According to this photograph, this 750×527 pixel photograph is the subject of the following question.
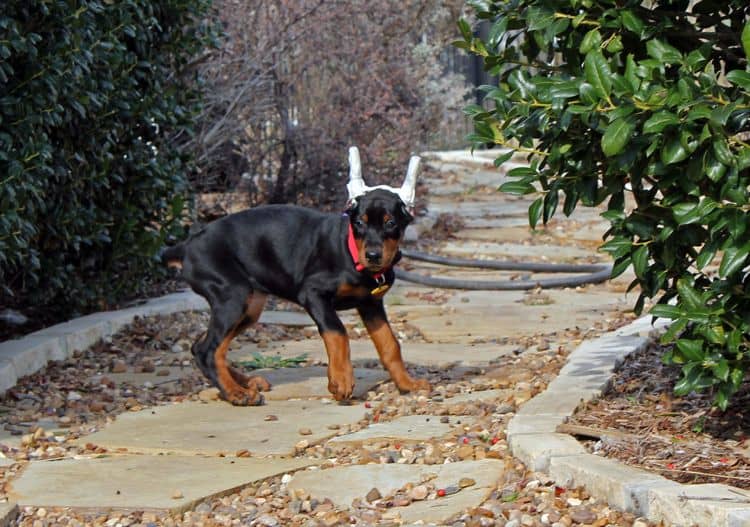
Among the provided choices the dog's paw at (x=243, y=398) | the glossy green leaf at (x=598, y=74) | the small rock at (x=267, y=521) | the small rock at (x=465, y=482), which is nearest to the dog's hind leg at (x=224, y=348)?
the dog's paw at (x=243, y=398)

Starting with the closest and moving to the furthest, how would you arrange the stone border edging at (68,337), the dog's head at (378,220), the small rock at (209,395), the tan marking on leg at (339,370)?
the dog's head at (378,220)
the tan marking on leg at (339,370)
the small rock at (209,395)
the stone border edging at (68,337)

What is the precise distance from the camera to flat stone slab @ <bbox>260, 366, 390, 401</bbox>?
228 inches

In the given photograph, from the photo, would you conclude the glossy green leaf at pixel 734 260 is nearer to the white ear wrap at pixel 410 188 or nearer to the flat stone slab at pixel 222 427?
the flat stone slab at pixel 222 427

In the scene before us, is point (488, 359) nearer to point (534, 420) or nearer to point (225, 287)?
point (225, 287)

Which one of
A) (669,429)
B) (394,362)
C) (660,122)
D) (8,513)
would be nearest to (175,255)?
(394,362)

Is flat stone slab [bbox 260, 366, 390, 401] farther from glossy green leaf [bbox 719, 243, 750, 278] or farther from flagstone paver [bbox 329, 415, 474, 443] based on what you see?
glossy green leaf [bbox 719, 243, 750, 278]

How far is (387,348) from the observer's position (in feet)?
18.4

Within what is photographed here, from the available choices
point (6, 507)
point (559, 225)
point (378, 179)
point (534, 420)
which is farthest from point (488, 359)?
point (559, 225)

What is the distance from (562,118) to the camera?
3.87 metres

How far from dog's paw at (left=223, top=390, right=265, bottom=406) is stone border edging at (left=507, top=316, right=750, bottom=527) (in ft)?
4.54

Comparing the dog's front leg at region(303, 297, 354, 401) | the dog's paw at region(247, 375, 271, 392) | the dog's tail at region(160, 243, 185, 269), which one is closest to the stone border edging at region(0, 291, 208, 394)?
the dog's tail at region(160, 243, 185, 269)

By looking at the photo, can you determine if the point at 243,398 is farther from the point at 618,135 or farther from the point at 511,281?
the point at 511,281

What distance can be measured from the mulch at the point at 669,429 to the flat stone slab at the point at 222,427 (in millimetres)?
1154

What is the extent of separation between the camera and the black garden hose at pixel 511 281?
345 inches
